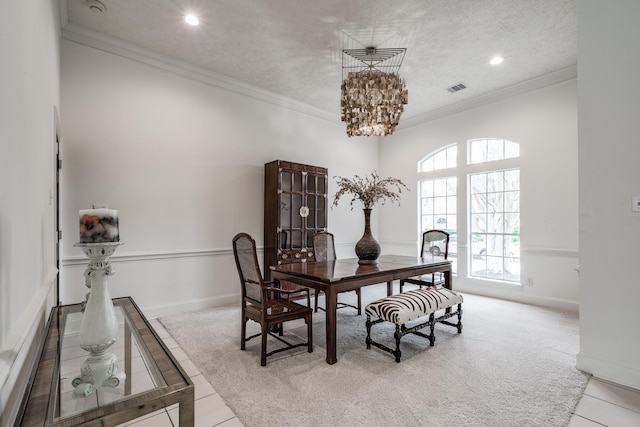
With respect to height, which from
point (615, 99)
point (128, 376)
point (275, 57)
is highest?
point (275, 57)

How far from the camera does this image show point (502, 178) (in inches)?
187

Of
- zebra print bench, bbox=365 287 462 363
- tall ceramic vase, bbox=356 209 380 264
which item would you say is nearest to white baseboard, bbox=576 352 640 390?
zebra print bench, bbox=365 287 462 363

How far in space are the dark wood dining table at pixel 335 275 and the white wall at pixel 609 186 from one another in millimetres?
1421

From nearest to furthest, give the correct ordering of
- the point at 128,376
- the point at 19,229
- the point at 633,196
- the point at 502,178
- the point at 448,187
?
1. the point at 128,376
2. the point at 19,229
3. the point at 633,196
4. the point at 502,178
5. the point at 448,187

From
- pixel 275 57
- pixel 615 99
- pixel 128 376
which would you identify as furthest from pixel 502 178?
pixel 128 376

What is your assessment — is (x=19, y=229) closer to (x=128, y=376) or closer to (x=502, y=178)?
(x=128, y=376)

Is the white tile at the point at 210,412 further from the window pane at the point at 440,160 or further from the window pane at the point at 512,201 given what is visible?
the window pane at the point at 440,160

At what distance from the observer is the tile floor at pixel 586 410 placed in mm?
1769

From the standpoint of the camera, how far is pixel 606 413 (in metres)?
1.86

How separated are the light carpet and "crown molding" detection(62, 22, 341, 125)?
10.3 ft

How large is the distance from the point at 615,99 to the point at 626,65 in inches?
9.4

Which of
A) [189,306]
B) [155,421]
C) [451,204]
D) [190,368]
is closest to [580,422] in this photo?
[155,421]

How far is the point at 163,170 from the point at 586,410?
4.46 meters

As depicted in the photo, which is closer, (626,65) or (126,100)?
(626,65)
